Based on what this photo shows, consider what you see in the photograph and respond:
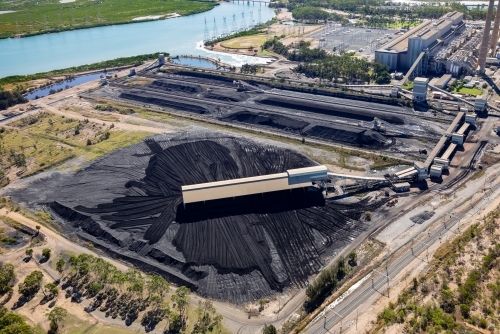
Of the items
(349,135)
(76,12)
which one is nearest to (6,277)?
(349,135)

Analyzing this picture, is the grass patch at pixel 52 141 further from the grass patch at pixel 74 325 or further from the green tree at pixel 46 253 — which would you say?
the grass patch at pixel 74 325

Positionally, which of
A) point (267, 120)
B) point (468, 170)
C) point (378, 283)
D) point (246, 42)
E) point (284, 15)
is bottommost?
point (378, 283)

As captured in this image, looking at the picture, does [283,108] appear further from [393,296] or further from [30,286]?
[30,286]

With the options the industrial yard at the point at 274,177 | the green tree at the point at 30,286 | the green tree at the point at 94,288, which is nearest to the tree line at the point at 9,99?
the industrial yard at the point at 274,177

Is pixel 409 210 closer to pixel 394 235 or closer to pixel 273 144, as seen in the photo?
pixel 394 235

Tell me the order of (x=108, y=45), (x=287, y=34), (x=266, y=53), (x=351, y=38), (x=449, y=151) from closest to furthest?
(x=449, y=151)
(x=266, y=53)
(x=351, y=38)
(x=287, y=34)
(x=108, y=45)

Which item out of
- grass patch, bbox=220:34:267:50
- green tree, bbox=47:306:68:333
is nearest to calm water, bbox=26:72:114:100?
grass patch, bbox=220:34:267:50
